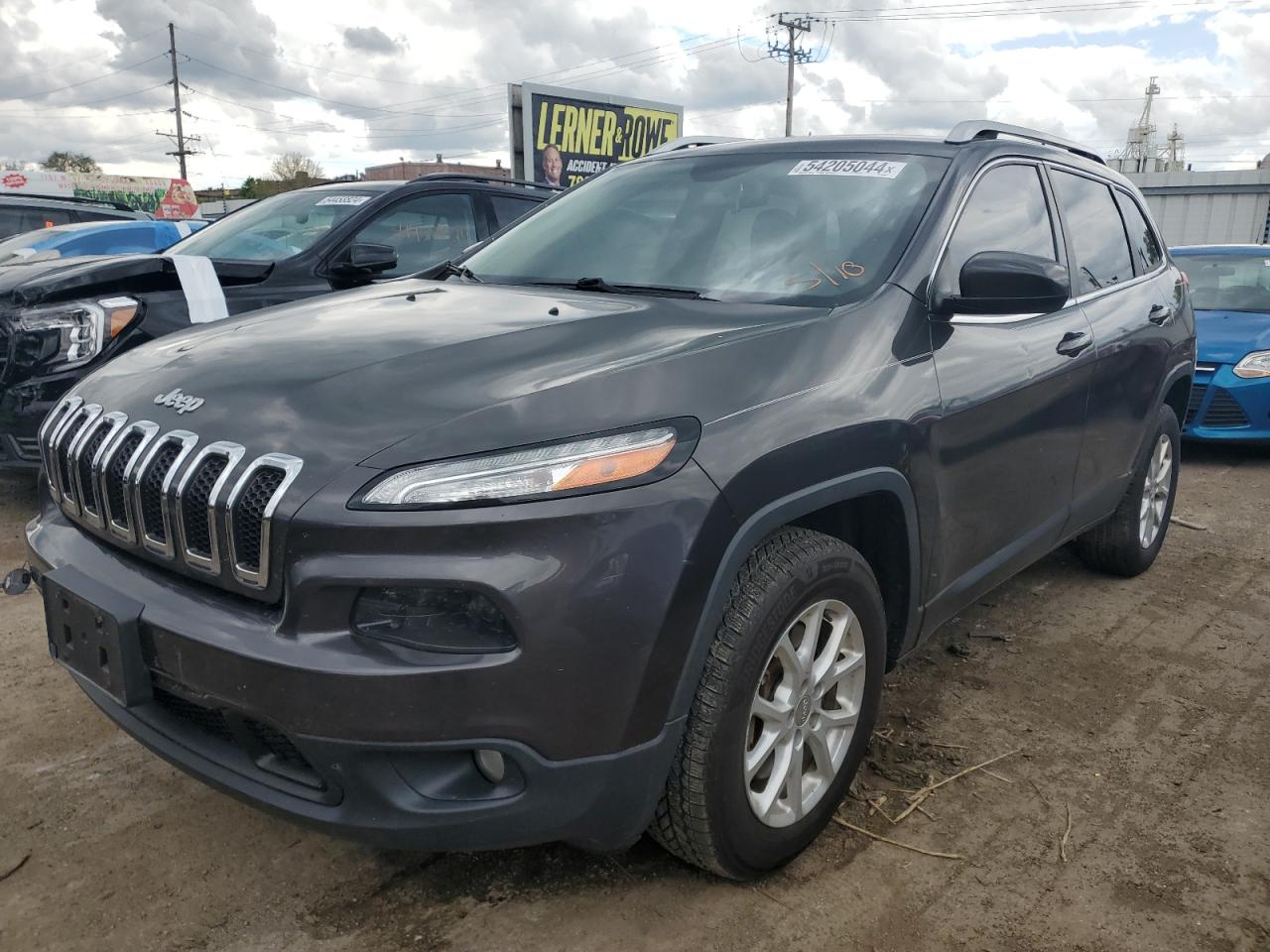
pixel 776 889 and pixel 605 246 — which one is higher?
pixel 605 246

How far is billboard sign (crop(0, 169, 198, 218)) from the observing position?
36312 millimetres

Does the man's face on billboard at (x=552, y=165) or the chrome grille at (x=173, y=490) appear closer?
the chrome grille at (x=173, y=490)

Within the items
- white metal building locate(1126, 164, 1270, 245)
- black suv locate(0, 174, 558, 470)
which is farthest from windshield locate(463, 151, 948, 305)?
white metal building locate(1126, 164, 1270, 245)

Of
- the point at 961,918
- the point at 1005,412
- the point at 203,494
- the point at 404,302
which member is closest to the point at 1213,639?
the point at 1005,412

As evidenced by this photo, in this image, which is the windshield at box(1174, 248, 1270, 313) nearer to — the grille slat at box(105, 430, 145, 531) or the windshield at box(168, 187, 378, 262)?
the windshield at box(168, 187, 378, 262)

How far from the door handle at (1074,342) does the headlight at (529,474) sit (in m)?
1.95

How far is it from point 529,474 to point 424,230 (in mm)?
4369

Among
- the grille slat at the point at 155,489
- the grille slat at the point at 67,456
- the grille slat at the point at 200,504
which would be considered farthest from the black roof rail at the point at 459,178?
the grille slat at the point at 200,504

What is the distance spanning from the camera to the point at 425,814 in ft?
6.20

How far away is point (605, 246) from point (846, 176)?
77 centimetres

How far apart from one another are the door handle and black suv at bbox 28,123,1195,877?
10.4 inches

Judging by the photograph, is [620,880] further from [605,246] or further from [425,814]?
[605,246]

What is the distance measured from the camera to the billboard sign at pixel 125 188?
36.3 m

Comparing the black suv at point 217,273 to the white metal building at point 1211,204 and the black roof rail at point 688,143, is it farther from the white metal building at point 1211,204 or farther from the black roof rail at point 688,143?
the white metal building at point 1211,204
